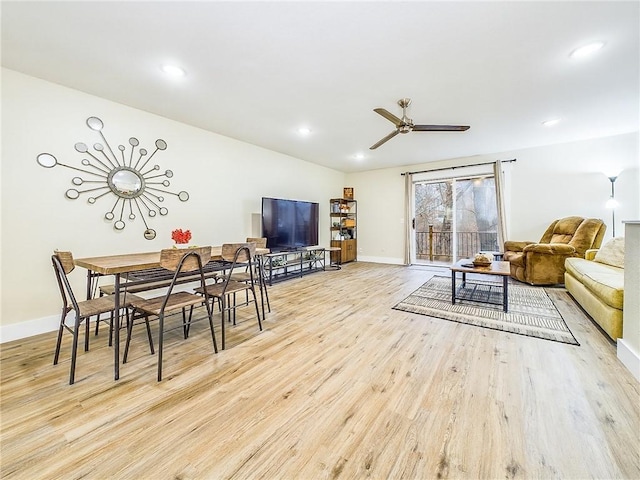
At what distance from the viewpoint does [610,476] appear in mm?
1117

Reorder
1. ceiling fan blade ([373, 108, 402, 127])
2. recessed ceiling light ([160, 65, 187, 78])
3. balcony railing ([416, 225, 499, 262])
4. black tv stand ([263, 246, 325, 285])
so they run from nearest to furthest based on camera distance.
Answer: recessed ceiling light ([160, 65, 187, 78])
ceiling fan blade ([373, 108, 402, 127])
black tv stand ([263, 246, 325, 285])
balcony railing ([416, 225, 499, 262])

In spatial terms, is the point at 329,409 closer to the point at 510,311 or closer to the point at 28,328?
the point at 510,311

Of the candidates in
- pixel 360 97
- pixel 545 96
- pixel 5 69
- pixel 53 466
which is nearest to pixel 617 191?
pixel 545 96

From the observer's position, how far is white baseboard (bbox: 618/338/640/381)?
5.93 ft

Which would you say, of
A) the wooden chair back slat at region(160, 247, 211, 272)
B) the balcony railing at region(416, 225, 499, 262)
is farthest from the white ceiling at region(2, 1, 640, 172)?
the balcony railing at region(416, 225, 499, 262)

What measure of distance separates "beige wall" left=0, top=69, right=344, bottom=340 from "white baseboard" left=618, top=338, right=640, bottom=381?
4.62 m

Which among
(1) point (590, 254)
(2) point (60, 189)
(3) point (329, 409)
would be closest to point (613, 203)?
(1) point (590, 254)

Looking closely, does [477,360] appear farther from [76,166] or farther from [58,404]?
[76,166]

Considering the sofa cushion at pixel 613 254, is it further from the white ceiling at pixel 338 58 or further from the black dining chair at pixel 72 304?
the black dining chair at pixel 72 304

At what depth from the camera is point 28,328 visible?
266 centimetres

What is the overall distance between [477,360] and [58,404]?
2.82m

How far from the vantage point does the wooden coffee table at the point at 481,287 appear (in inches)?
124

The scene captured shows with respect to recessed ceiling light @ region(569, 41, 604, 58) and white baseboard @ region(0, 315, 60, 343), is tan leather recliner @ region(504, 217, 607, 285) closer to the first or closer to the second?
recessed ceiling light @ region(569, 41, 604, 58)

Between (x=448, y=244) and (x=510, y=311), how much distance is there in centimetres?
397
